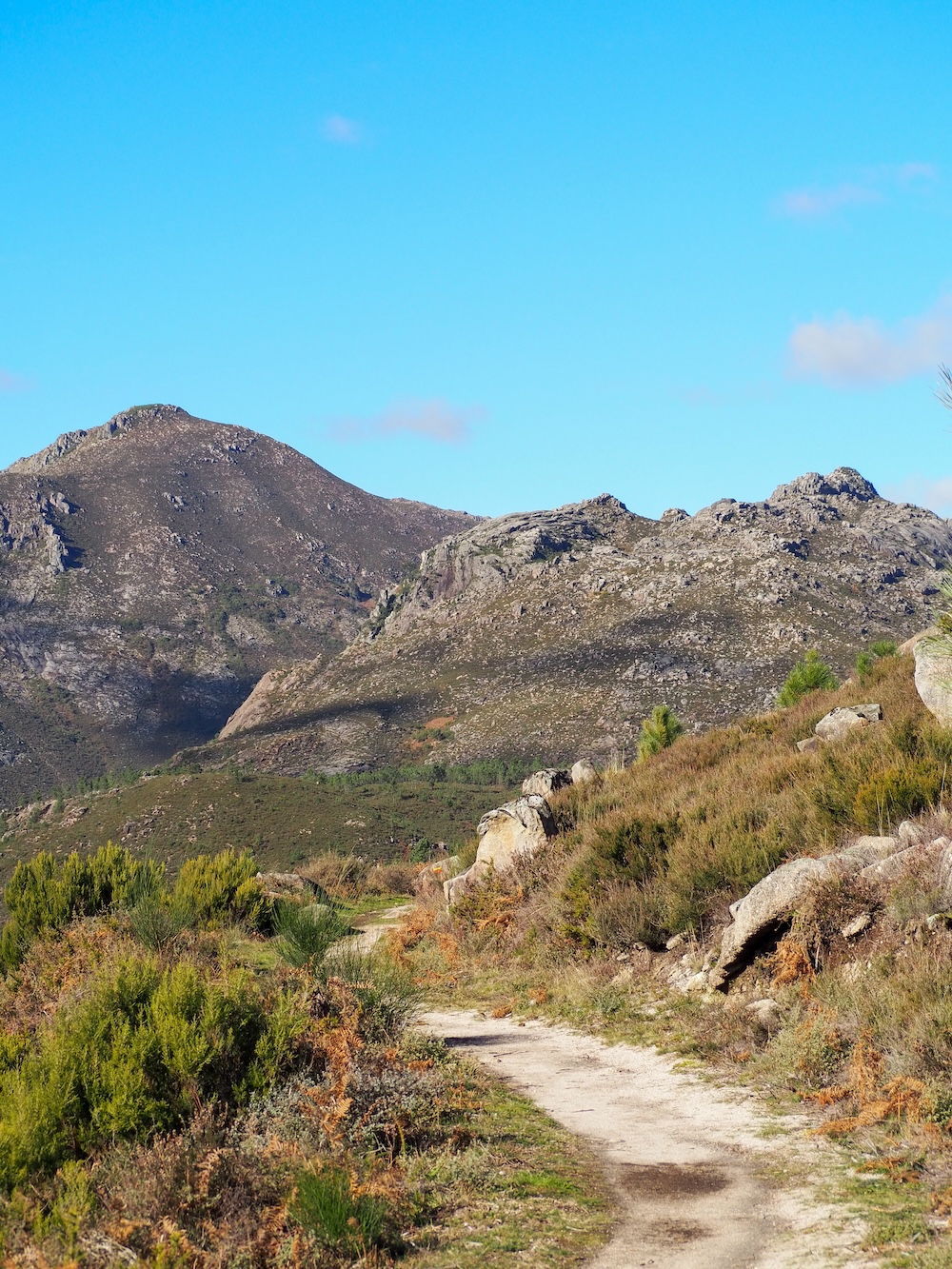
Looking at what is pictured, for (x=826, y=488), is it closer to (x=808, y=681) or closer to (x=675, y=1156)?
(x=808, y=681)

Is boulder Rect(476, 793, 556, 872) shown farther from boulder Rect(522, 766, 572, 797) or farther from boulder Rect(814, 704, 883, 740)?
boulder Rect(814, 704, 883, 740)

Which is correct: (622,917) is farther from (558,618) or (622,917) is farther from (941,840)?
(558,618)

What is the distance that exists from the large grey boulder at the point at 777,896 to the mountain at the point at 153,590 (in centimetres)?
9633

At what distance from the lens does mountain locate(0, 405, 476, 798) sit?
4793 inches

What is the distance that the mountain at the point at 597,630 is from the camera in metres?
70.1

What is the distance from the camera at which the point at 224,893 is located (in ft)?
59.6

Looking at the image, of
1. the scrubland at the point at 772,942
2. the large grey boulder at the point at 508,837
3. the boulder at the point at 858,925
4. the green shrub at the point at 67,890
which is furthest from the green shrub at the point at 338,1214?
the large grey boulder at the point at 508,837

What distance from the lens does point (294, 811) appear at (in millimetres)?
51875

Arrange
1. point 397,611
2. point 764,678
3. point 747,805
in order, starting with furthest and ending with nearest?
1. point 397,611
2. point 764,678
3. point 747,805

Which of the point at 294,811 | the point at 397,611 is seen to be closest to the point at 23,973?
the point at 294,811

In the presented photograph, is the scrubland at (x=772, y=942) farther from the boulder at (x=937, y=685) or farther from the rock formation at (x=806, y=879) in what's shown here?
the boulder at (x=937, y=685)

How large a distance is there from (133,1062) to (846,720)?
43.4ft

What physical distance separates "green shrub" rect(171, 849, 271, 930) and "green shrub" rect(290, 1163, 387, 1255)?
38.9 ft

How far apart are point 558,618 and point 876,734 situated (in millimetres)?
70702
